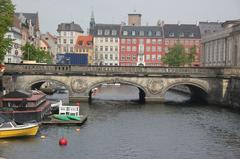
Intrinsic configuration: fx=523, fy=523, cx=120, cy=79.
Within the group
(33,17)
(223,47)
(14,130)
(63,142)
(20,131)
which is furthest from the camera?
(33,17)

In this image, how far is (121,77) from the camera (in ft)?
333

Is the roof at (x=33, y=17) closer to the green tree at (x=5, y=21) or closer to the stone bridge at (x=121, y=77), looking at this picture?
the stone bridge at (x=121, y=77)

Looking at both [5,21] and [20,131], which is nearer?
[20,131]

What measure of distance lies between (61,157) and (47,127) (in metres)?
16.7

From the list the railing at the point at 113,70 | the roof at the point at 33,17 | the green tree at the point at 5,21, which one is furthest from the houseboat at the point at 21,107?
the roof at the point at 33,17

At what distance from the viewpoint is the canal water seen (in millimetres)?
50469

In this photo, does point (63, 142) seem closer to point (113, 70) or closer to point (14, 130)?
point (14, 130)

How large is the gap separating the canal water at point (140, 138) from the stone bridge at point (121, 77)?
1522 cm

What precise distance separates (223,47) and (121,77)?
49.1 meters

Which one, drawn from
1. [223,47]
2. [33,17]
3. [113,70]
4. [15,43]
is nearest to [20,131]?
[113,70]

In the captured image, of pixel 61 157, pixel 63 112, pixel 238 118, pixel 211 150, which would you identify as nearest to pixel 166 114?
pixel 238 118

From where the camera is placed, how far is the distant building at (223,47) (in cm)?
12781

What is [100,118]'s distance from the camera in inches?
3007

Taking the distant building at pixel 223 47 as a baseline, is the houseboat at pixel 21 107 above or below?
below
